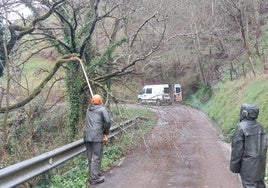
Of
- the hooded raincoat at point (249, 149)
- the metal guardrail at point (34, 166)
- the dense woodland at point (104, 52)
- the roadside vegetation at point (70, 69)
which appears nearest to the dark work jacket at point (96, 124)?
the metal guardrail at point (34, 166)

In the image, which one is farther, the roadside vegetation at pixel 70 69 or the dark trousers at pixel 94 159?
the roadside vegetation at pixel 70 69

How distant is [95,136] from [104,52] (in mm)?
8870

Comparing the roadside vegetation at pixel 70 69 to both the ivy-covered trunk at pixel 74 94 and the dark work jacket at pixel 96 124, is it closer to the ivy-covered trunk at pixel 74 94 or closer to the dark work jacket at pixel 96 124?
the ivy-covered trunk at pixel 74 94

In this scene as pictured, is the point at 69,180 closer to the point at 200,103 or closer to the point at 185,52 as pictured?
the point at 200,103

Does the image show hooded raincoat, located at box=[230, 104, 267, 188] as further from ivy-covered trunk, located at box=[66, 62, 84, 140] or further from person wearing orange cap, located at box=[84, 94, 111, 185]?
ivy-covered trunk, located at box=[66, 62, 84, 140]

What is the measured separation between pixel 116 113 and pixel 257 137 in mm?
8548

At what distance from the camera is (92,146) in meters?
9.24

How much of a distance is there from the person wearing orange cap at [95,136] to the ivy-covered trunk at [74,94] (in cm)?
666

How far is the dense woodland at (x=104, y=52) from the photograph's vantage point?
45.2 feet

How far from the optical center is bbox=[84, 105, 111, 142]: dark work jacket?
359 inches

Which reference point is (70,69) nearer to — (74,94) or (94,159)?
(74,94)

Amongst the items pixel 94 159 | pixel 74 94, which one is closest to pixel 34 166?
pixel 94 159

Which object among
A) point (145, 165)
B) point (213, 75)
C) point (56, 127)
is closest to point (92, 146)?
point (145, 165)

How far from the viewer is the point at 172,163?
11.6 metres
